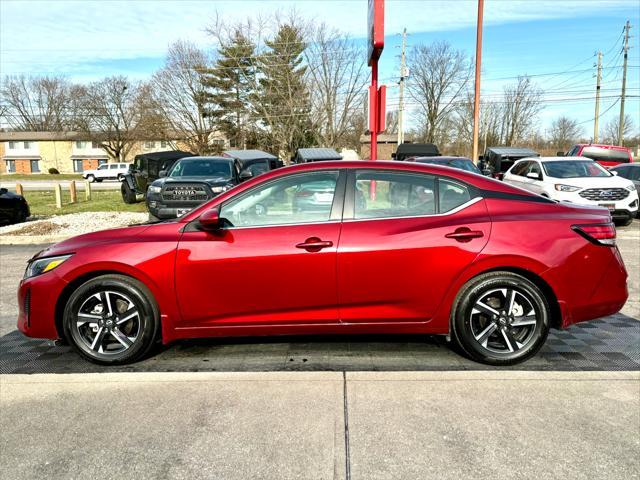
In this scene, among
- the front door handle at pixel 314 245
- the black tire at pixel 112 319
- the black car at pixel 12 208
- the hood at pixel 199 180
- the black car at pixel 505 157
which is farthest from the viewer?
the black car at pixel 505 157

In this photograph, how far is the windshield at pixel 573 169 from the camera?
12391mm

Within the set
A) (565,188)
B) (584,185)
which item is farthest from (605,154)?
(565,188)

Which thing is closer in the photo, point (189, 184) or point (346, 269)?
Answer: point (346, 269)

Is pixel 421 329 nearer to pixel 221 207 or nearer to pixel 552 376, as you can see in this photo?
pixel 552 376

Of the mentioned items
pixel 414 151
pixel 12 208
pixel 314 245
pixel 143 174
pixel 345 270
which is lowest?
pixel 12 208

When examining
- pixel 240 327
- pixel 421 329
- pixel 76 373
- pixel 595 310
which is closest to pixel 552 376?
pixel 595 310

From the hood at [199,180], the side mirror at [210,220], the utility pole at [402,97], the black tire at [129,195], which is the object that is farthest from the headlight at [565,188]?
the utility pole at [402,97]

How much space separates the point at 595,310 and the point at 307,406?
230 cm

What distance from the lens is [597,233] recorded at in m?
3.75

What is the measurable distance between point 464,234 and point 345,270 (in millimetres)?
902

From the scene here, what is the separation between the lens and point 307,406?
3139 millimetres

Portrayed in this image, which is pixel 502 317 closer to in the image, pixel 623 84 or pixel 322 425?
pixel 322 425

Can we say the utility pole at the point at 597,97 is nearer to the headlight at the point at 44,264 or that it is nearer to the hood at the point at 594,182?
the hood at the point at 594,182

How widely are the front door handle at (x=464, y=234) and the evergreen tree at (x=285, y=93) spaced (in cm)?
3967
